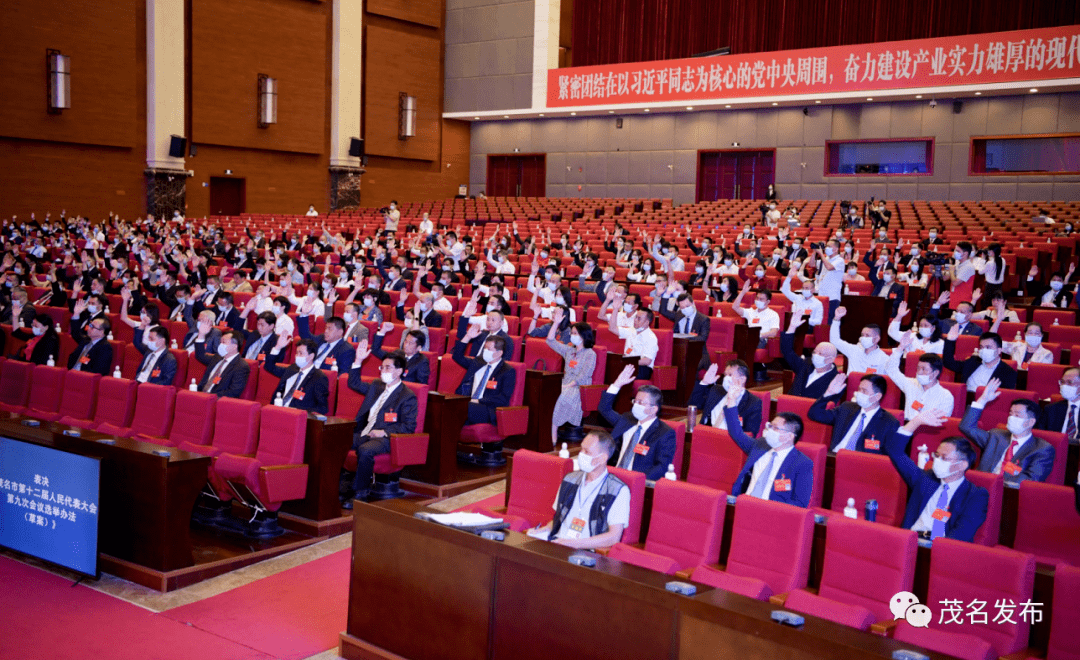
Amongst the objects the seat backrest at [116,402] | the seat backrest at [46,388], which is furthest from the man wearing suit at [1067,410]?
the seat backrest at [46,388]

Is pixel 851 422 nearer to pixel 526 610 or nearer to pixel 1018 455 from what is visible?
pixel 1018 455

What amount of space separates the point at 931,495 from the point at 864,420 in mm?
1088

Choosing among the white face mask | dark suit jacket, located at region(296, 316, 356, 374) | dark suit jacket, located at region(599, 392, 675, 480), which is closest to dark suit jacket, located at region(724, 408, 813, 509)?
dark suit jacket, located at region(599, 392, 675, 480)

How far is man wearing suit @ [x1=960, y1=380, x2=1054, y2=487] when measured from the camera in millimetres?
4500

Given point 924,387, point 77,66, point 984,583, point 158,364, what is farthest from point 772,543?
point 77,66

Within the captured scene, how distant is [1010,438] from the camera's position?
4.72 metres

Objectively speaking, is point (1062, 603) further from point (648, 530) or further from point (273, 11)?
point (273, 11)

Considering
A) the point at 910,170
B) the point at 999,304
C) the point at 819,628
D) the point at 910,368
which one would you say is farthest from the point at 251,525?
the point at 910,170

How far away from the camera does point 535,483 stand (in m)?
4.59

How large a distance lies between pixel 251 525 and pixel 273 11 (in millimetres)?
18734

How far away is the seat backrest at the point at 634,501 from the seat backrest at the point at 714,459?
0.85m

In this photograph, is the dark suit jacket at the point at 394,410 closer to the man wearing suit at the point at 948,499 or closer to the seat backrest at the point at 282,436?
the seat backrest at the point at 282,436

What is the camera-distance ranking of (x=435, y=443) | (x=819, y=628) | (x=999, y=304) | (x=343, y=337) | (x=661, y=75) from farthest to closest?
(x=661, y=75) < (x=999, y=304) < (x=343, y=337) < (x=435, y=443) < (x=819, y=628)

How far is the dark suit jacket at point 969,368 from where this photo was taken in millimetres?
6289
